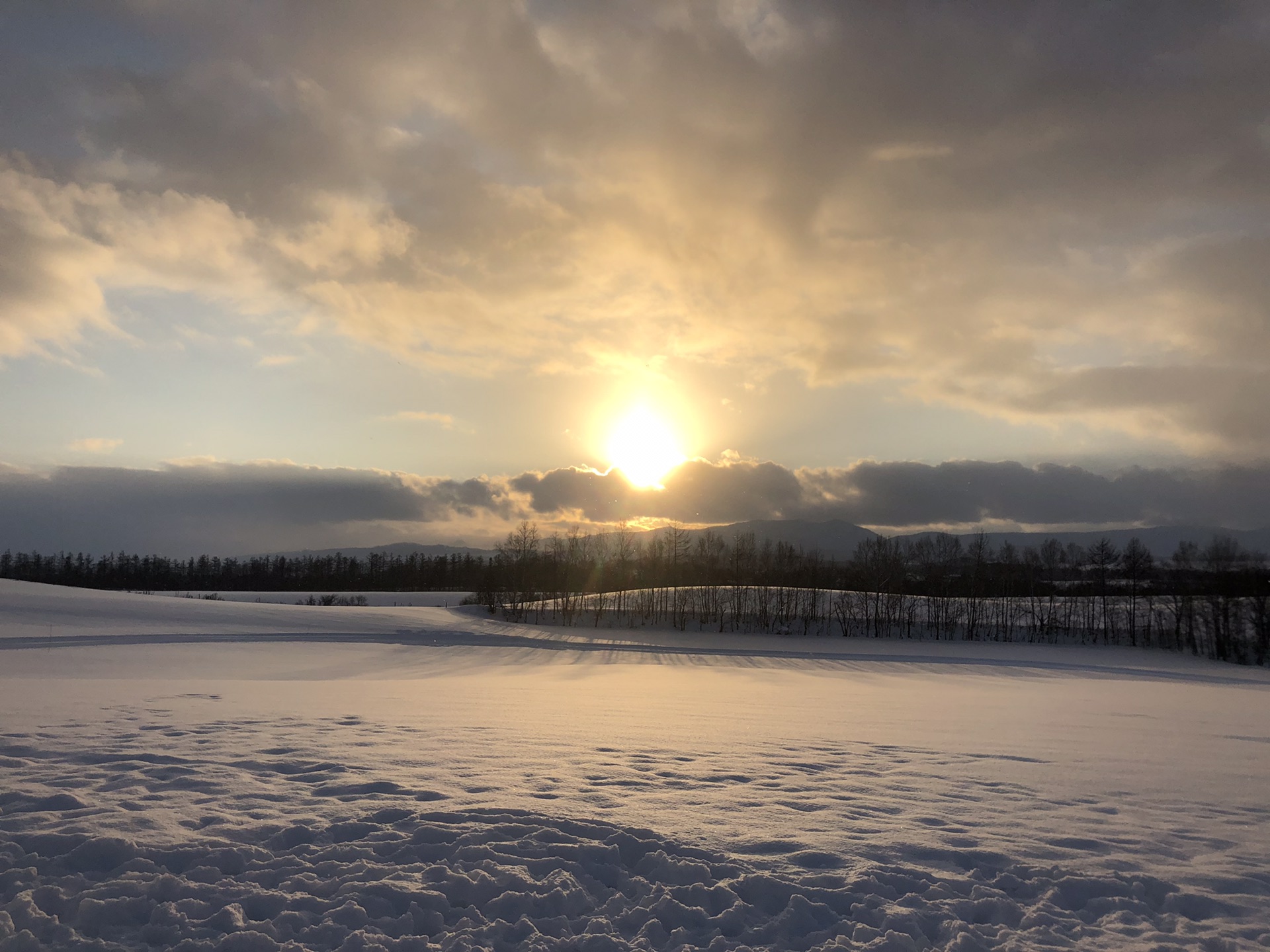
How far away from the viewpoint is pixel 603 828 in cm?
656

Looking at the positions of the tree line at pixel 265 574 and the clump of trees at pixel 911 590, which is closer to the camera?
the clump of trees at pixel 911 590

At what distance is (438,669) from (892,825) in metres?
27.7

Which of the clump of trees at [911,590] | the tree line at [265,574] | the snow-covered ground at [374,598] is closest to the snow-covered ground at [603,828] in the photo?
the clump of trees at [911,590]

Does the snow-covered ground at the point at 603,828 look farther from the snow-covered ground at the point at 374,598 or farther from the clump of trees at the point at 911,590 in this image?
the snow-covered ground at the point at 374,598

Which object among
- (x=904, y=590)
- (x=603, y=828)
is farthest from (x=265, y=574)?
(x=603, y=828)

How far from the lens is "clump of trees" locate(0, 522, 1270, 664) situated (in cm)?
6619

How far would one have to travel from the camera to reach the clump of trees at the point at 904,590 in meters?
66.2

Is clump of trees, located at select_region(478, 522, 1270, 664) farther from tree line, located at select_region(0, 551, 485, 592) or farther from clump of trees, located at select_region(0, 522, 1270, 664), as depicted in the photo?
tree line, located at select_region(0, 551, 485, 592)

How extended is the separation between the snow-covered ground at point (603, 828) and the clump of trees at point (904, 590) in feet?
197

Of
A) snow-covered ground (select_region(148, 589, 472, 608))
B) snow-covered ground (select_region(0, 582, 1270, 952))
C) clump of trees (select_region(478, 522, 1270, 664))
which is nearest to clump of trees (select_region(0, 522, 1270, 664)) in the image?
clump of trees (select_region(478, 522, 1270, 664))

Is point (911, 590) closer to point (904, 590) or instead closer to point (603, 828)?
point (904, 590)

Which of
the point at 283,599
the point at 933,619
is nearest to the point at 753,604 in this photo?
the point at 933,619

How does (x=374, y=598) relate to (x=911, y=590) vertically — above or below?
below

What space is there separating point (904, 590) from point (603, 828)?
8724 centimetres
